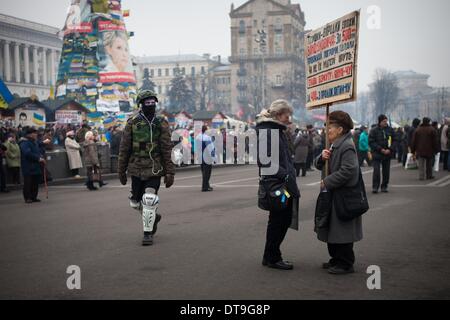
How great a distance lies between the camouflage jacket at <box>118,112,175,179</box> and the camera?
7.96 m

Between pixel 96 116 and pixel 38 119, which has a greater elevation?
pixel 96 116

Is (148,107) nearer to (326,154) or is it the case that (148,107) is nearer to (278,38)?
(326,154)

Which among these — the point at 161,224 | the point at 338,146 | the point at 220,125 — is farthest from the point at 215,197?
the point at 220,125

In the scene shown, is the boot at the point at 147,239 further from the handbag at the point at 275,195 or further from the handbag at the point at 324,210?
the handbag at the point at 324,210

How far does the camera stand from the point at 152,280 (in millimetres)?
5941

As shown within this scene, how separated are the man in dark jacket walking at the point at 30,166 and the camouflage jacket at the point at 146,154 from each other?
7.20 metres

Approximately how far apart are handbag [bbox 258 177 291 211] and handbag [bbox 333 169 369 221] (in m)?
0.53

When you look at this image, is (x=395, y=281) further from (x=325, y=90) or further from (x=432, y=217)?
(x=432, y=217)

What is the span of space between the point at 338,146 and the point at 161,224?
14.8ft

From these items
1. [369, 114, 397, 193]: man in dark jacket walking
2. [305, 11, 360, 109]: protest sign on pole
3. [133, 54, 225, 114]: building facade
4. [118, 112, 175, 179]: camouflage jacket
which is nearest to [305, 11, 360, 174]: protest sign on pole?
[305, 11, 360, 109]: protest sign on pole

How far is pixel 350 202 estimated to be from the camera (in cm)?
612

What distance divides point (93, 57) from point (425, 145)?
92.3ft

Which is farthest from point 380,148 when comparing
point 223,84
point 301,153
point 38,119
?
point 223,84

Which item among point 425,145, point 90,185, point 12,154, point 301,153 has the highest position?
point 425,145
